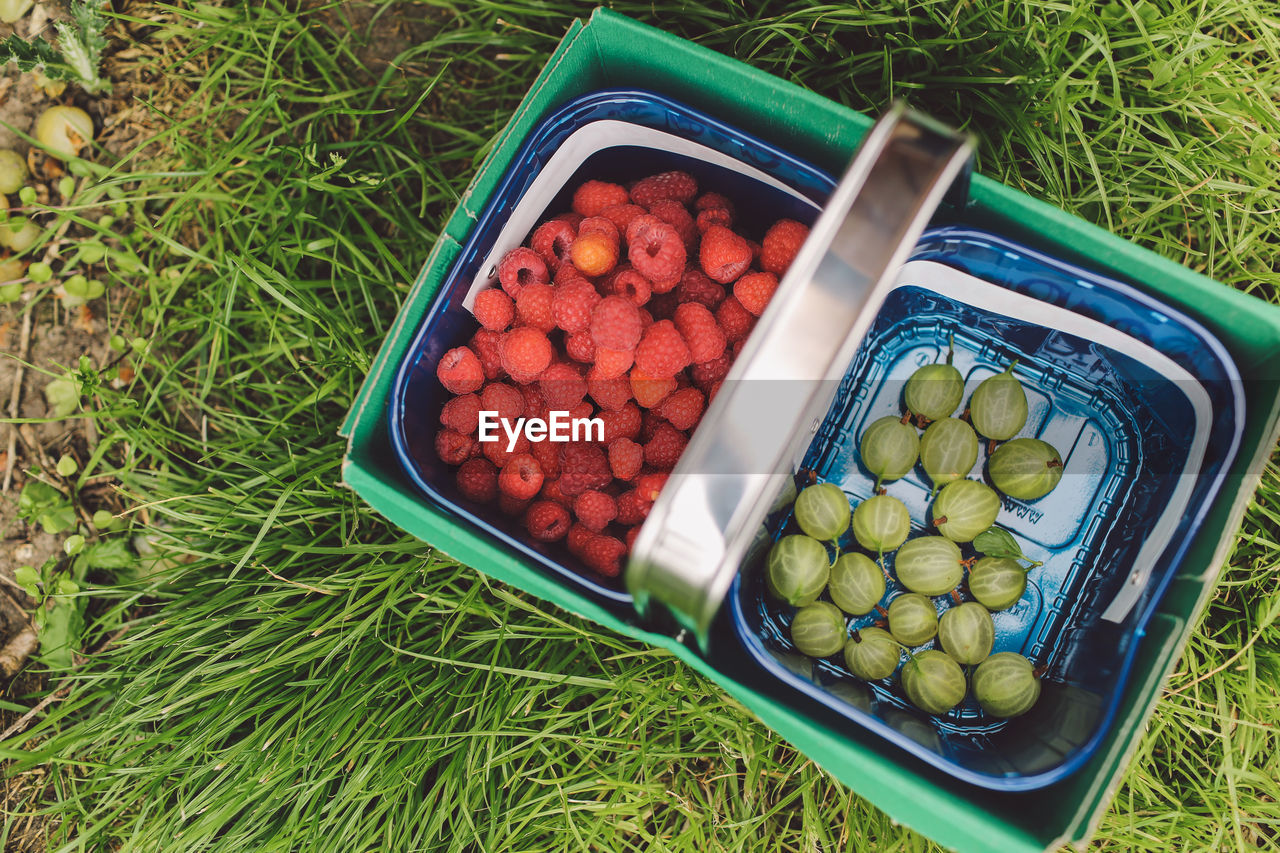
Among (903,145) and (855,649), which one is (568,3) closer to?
(903,145)

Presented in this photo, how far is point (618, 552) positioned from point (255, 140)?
125 centimetres

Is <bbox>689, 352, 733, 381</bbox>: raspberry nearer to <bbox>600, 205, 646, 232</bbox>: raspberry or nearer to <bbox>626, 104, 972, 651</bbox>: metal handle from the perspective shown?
<bbox>600, 205, 646, 232</bbox>: raspberry

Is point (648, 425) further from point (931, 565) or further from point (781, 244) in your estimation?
point (931, 565)

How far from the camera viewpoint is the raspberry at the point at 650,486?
1.12 meters

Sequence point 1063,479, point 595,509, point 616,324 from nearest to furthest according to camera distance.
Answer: point 616,324 < point 595,509 < point 1063,479

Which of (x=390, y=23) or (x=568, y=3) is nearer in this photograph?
(x=568, y=3)

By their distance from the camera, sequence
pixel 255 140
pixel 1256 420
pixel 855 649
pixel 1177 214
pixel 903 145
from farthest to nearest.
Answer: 1. pixel 255 140
2. pixel 1177 214
3. pixel 855 649
4. pixel 1256 420
5. pixel 903 145

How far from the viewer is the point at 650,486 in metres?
1.12

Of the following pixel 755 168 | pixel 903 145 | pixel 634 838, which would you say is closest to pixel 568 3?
pixel 755 168

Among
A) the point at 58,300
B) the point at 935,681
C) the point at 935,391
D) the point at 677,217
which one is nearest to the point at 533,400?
the point at 677,217

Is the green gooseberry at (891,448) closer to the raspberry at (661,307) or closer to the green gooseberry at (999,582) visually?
the green gooseberry at (999,582)

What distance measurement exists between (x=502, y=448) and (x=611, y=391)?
0.21m

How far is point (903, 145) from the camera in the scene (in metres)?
0.74

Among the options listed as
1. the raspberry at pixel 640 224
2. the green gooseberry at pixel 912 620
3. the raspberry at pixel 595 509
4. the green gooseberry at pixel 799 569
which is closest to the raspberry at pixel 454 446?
the raspberry at pixel 595 509
